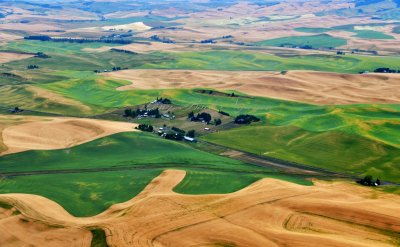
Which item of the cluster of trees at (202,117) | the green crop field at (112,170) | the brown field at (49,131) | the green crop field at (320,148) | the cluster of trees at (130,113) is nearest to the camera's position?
the green crop field at (112,170)

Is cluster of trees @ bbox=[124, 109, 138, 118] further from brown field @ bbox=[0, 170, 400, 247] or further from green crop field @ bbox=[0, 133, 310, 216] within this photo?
brown field @ bbox=[0, 170, 400, 247]

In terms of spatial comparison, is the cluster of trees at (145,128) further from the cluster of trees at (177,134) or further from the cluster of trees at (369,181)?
the cluster of trees at (369,181)

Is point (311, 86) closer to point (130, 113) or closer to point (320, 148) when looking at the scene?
point (130, 113)

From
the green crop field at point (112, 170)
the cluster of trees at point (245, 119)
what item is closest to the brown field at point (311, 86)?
the cluster of trees at point (245, 119)

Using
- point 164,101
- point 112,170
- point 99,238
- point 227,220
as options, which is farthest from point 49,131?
point 227,220

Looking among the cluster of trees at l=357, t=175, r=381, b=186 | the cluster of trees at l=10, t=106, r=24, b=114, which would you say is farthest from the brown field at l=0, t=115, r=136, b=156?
the cluster of trees at l=357, t=175, r=381, b=186

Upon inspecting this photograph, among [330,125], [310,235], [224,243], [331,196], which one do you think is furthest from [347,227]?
[330,125]

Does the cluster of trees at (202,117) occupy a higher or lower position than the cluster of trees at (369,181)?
higher
